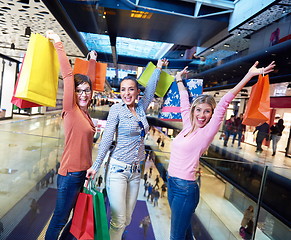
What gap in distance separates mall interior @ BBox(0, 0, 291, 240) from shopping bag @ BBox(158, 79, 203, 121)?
2 centimetres

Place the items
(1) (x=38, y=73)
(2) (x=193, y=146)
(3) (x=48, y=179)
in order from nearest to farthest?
(1) (x=38, y=73), (2) (x=193, y=146), (3) (x=48, y=179)

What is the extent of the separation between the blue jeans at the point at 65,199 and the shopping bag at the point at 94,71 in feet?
2.61

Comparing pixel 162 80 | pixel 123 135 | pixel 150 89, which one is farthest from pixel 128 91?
pixel 162 80

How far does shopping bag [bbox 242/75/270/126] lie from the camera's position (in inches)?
83.7

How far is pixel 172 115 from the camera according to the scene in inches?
84.7

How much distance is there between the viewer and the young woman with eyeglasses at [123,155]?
1.72m

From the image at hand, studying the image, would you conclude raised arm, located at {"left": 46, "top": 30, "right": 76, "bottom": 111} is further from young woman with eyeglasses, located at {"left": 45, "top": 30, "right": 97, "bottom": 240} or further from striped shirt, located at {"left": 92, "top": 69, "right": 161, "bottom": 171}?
striped shirt, located at {"left": 92, "top": 69, "right": 161, "bottom": 171}

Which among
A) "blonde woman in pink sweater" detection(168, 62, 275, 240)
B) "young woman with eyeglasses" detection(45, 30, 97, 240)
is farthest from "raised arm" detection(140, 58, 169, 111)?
"young woman with eyeglasses" detection(45, 30, 97, 240)

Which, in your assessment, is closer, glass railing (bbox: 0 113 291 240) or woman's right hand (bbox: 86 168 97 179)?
woman's right hand (bbox: 86 168 97 179)

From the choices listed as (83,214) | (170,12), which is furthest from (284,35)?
(83,214)

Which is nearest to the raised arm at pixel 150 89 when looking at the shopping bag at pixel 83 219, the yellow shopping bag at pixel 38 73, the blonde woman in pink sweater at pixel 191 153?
the blonde woman in pink sweater at pixel 191 153

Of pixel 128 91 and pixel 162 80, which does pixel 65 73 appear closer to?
pixel 128 91

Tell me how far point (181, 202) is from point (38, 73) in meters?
1.34

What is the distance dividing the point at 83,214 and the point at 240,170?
8.05 metres
